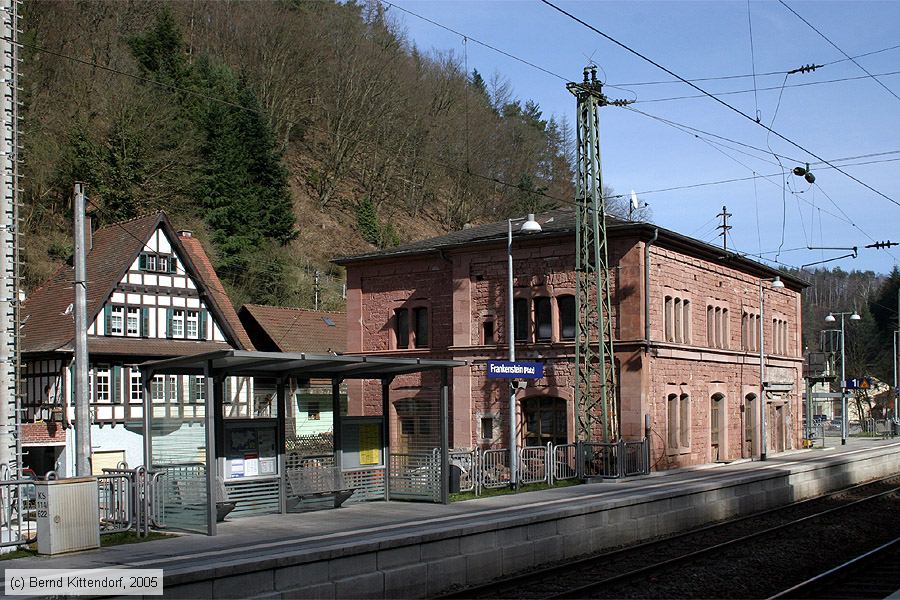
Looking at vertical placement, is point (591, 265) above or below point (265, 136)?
below

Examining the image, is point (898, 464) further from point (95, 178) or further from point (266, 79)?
point (266, 79)

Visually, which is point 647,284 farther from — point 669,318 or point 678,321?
point 678,321

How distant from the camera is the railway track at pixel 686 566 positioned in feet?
44.1

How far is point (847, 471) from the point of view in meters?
31.5

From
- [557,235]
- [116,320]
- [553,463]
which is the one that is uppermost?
[557,235]

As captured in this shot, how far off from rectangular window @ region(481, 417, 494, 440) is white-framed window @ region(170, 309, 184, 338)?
47.8 ft

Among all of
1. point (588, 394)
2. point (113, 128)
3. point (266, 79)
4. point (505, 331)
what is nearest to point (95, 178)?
point (113, 128)

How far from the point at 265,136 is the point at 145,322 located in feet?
67.8

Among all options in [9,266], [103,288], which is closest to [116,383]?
[103,288]

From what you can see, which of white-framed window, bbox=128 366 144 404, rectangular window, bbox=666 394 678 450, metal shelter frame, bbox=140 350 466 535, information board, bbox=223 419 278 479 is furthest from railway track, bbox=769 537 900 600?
white-framed window, bbox=128 366 144 404

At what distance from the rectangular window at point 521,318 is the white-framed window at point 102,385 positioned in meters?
15.8

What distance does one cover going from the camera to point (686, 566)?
→ 15492 mm

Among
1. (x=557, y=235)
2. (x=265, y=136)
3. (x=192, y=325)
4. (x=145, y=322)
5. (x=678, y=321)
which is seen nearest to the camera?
(x=557, y=235)

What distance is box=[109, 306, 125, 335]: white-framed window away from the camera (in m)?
38.7
